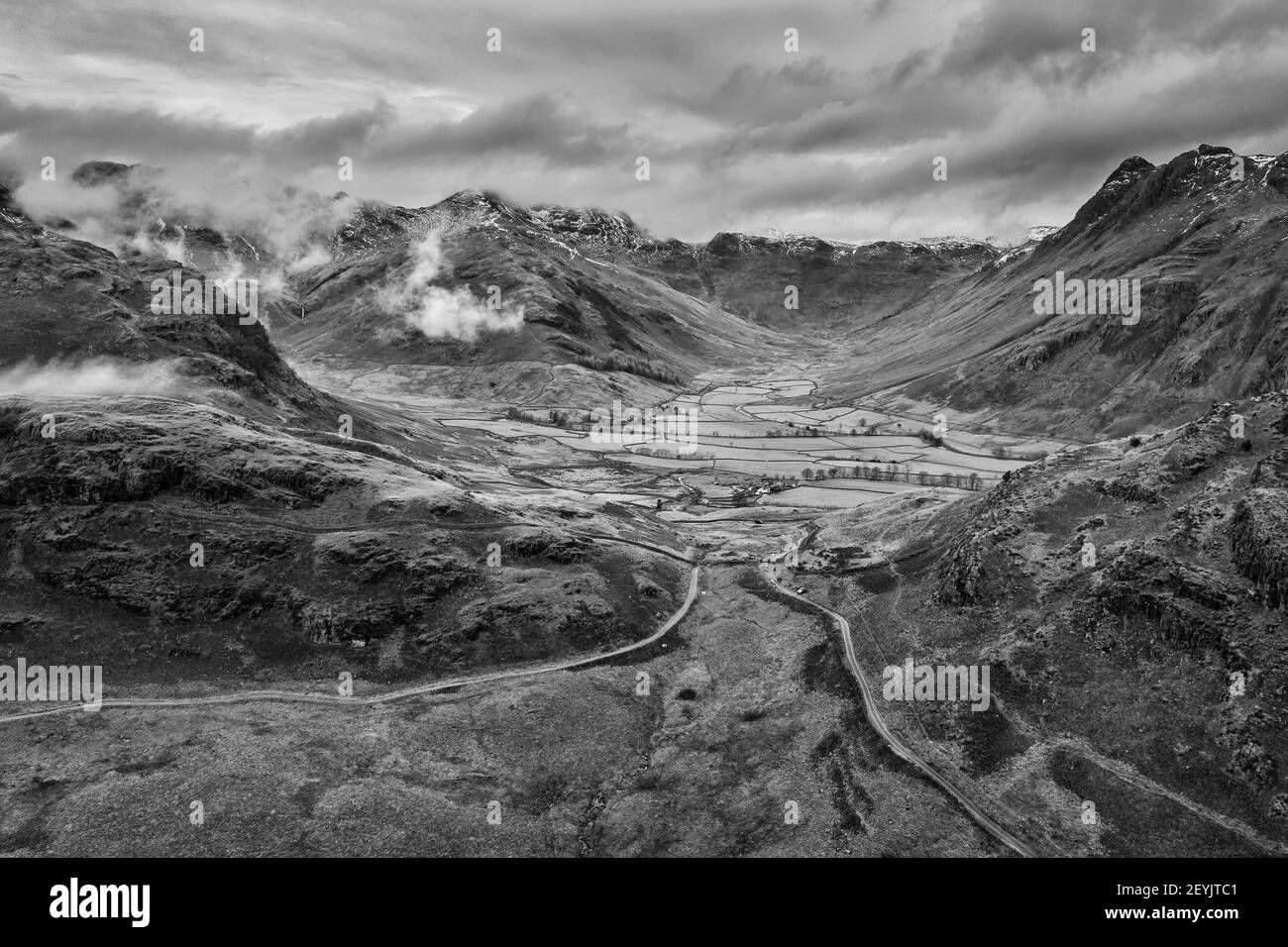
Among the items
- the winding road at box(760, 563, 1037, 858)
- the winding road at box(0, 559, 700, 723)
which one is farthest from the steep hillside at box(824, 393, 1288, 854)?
the winding road at box(0, 559, 700, 723)

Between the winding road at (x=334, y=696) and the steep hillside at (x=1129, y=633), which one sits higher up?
the steep hillside at (x=1129, y=633)

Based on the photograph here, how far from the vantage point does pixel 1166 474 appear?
92438 millimetres

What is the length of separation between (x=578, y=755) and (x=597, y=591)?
3400 cm

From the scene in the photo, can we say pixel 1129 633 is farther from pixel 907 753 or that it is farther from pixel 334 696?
Answer: pixel 334 696

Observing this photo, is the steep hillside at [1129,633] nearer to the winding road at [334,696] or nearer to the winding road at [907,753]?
the winding road at [907,753]

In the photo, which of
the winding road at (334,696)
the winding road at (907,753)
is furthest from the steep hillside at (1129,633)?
the winding road at (334,696)

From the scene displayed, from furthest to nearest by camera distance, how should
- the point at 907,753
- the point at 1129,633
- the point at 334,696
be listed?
the point at 334,696
the point at 1129,633
the point at 907,753

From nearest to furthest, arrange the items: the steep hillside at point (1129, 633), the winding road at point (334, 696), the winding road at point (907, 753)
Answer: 1. the winding road at point (907, 753)
2. the steep hillside at point (1129, 633)
3. the winding road at point (334, 696)

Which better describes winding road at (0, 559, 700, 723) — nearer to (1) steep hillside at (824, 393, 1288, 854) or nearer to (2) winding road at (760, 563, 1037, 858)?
(2) winding road at (760, 563, 1037, 858)

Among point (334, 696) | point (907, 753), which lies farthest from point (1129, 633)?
point (334, 696)

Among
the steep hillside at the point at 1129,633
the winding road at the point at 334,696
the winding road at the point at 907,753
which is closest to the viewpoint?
the winding road at the point at 907,753

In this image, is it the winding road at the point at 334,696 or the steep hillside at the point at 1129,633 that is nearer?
the steep hillside at the point at 1129,633
